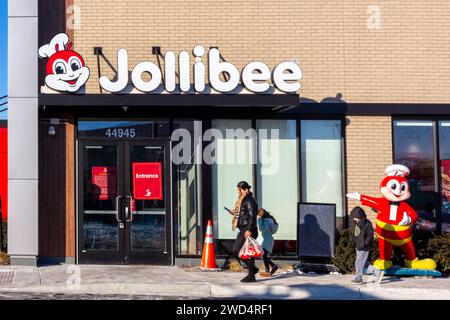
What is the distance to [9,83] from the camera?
1251 centimetres

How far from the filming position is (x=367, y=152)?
43.0ft

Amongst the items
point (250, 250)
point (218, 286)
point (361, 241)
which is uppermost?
point (361, 241)

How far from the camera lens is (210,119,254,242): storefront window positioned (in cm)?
1312

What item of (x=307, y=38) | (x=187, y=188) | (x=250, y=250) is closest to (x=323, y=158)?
(x=307, y=38)

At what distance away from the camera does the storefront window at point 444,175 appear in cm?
1317

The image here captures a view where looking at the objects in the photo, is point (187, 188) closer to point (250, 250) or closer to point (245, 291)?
point (250, 250)

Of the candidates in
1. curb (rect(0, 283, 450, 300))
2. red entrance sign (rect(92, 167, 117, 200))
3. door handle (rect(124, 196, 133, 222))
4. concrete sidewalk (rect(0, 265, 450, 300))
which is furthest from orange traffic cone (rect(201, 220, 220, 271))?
red entrance sign (rect(92, 167, 117, 200))

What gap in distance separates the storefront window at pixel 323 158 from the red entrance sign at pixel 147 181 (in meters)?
3.19

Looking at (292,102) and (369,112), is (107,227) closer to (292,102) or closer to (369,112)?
(292,102)

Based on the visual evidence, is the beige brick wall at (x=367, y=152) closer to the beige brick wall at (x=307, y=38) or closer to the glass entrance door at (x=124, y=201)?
the beige brick wall at (x=307, y=38)

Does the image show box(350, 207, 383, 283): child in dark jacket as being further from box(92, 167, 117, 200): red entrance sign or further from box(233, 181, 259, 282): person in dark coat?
box(92, 167, 117, 200): red entrance sign

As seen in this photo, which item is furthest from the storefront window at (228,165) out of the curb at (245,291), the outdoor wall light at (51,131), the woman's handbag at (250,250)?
the outdoor wall light at (51,131)

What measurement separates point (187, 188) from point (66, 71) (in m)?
3.57

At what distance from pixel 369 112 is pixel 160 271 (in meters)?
5.64
